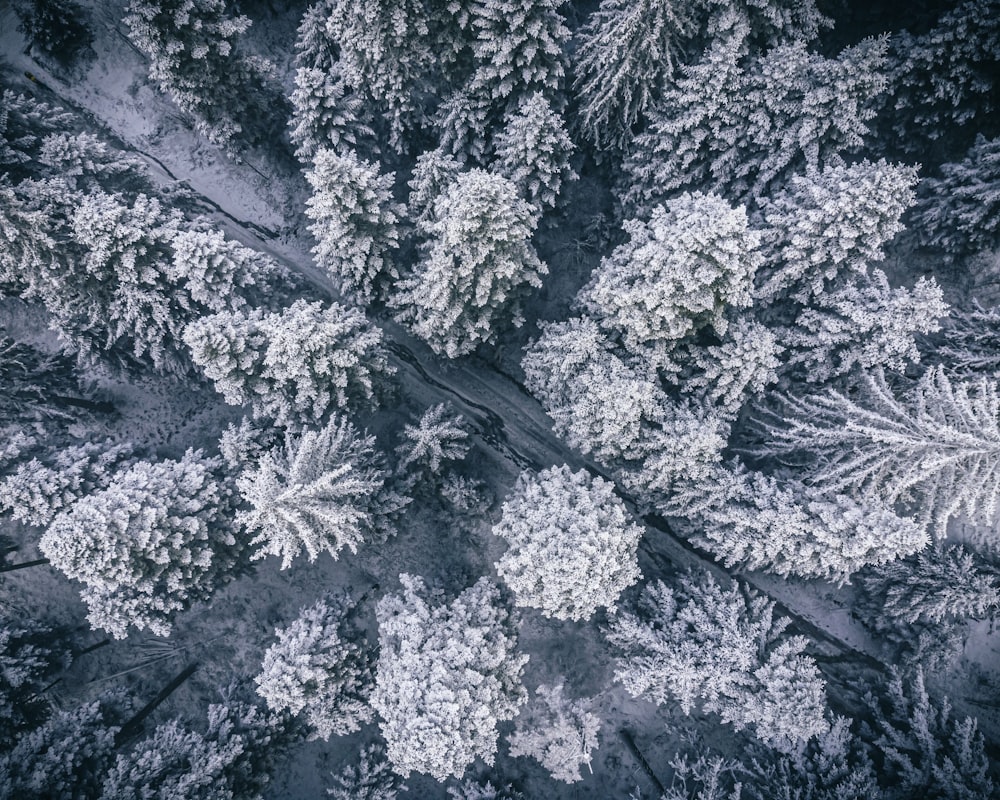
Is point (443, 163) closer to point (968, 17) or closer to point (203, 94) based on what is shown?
point (203, 94)

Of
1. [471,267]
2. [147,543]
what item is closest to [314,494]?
[147,543]

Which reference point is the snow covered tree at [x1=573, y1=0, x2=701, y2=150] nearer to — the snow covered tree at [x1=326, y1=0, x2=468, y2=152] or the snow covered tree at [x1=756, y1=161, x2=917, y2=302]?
the snow covered tree at [x1=326, y1=0, x2=468, y2=152]

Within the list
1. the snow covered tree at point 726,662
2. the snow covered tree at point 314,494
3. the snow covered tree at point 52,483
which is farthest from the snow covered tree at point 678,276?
the snow covered tree at point 52,483

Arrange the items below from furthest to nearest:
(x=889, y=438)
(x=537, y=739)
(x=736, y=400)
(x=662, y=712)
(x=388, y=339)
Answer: (x=388, y=339) → (x=662, y=712) → (x=537, y=739) → (x=736, y=400) → (x=889, y=438)

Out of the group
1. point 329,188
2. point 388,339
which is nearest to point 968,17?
point 329,188

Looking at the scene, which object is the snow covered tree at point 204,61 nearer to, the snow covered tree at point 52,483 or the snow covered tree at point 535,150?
the snow covered tree at point 535,150

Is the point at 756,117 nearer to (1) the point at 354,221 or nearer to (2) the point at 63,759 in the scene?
(1) the point at 354,221
